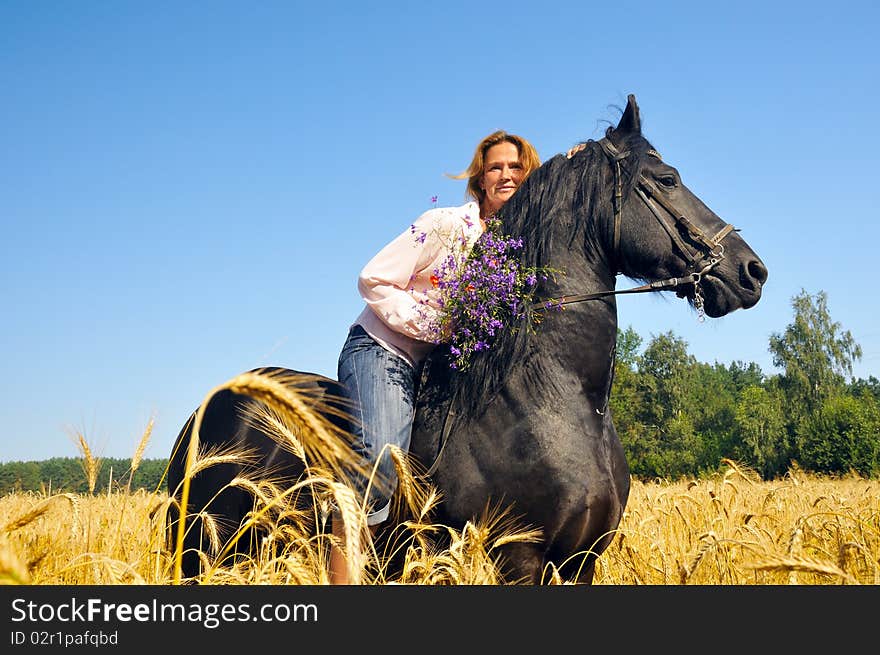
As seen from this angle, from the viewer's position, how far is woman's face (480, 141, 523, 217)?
516 cm

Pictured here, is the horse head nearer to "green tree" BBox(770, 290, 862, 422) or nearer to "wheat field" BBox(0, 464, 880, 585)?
"wheat field" BBox(0, 464, 880, 585)

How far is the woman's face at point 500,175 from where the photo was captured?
516 cm

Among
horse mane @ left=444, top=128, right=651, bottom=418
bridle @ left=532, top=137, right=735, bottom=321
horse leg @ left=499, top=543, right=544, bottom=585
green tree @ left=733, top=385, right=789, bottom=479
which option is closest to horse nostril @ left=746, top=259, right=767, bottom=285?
bridle @ left=532, top=137, right=735, bottom=321

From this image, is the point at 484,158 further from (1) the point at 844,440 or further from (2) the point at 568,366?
(1) the point at 844,440

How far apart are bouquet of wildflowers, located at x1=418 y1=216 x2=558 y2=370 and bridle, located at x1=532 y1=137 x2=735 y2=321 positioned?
0.16 m

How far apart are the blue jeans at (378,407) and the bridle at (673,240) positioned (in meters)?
0.91

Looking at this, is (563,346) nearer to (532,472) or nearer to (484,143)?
(532,472)

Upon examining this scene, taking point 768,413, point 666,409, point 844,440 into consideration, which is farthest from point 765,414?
point 844,440

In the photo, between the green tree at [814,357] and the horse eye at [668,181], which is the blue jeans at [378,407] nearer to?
the horse eye at [668,181]

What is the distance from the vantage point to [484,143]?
17.5 ft

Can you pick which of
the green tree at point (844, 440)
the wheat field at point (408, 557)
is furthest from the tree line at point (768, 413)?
the wheat field at point (408, 557)

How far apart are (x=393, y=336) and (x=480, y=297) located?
59 centimetres
